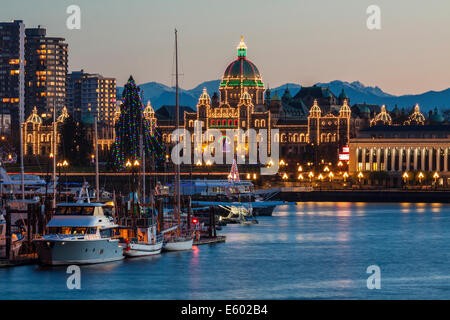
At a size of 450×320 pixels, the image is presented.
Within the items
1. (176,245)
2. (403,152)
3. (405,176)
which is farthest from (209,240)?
(403,152)

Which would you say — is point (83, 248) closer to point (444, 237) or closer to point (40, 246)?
point (40, 246)

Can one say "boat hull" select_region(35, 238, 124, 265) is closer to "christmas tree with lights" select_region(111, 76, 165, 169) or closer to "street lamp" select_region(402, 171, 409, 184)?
"christmas tree with lights" select_region(111, 76, 165, 169)

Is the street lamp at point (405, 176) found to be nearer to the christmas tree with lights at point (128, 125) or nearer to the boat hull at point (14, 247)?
the christmas tree with lights at point (128, 125)

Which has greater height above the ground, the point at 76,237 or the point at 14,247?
the point at 76,237

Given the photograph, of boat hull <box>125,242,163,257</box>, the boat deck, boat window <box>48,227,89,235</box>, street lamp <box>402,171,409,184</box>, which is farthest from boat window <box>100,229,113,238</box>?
street lamp <box>402,171,409,184</box>

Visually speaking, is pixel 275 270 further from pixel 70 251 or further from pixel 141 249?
pixel 70 251

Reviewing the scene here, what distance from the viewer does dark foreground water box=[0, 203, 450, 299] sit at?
164ft

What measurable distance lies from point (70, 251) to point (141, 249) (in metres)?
5.67

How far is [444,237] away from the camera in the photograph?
3142 inches

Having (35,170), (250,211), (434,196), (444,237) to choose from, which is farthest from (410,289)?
(35,170)

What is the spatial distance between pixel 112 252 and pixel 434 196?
85623mm

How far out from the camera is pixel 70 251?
176 feet

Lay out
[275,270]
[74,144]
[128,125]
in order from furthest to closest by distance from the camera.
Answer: [74,144] < [128,125] < [275,270]

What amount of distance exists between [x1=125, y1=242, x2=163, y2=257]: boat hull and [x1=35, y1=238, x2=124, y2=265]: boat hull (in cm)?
318
